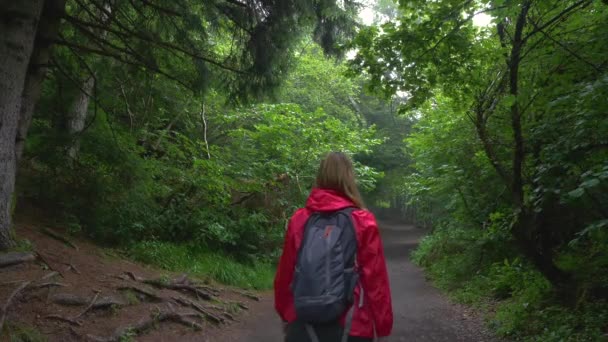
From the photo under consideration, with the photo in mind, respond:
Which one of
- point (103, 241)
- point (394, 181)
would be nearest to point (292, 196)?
point (103, 241)

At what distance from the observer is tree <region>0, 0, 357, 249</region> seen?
5.44 meters

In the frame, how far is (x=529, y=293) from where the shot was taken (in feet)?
24.1

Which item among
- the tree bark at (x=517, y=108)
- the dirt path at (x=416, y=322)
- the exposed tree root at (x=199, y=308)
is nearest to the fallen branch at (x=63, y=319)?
the exposed tree root at (x=199, y=308)

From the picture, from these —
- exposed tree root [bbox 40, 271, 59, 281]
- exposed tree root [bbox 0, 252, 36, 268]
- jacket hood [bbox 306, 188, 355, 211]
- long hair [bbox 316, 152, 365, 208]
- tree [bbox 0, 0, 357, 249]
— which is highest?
tree [bbox 0, 0, 357, 249]

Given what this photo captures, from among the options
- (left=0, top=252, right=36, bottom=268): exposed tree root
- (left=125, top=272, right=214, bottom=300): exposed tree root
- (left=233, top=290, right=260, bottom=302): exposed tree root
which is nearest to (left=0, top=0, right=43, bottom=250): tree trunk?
(left=0, top=252, right=36, bottom=268): exposed tree root

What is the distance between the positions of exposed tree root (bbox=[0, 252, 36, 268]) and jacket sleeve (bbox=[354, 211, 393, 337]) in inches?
179

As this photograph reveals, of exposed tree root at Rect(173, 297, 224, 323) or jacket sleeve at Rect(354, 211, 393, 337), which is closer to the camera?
jacket sleeve at Rect(354, 211, 393, 337)

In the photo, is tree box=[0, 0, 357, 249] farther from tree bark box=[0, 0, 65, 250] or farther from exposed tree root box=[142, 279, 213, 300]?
exposed tree root box=[142, 279, 213, 300]

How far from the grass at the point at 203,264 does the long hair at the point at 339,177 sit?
269 inches

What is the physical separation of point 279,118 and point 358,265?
379 inches

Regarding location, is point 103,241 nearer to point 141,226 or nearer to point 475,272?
point 141,226

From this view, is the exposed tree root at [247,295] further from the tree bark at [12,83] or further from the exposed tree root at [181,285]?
the tree bark at [12,83]

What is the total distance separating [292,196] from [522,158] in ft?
26.0

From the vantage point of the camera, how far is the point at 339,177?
279 cm
